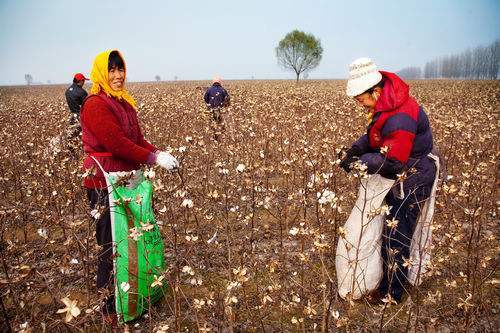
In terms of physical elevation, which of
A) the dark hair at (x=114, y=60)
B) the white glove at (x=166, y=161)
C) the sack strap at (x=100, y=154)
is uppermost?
the dark hair at (x=114, y=60)

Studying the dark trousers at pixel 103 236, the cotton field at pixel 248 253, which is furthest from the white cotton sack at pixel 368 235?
the dark trousers at pixel 103 236

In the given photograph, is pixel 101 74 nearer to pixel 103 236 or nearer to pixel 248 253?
pixel 103 236

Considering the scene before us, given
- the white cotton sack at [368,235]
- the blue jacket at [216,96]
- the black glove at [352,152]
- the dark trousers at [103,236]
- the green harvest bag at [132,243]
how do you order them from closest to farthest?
1. the green harvest bag at [132,243]
2. the dark trousers at [103,236]
3. the white cotton sack at [368,235]
4. the black glove at [352,152]
5. the blue jacket at [216,96]

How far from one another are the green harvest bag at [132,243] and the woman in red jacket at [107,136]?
0.33ft

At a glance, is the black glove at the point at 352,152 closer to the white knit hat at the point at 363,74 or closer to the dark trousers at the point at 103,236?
the white knit hat at the point at 363,74

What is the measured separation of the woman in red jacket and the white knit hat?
1.61 metres

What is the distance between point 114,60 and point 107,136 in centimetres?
65

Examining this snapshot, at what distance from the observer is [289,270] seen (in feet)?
13.2

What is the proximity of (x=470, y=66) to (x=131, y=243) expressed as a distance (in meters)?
178

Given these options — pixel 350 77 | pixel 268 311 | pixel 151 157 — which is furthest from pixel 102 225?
pixel 350 77

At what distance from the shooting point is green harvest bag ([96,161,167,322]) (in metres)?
2.74

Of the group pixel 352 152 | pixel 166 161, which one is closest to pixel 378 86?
pixel 352 152

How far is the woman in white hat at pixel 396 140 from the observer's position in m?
2.69

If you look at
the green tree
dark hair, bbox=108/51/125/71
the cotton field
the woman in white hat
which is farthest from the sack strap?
the green tree
